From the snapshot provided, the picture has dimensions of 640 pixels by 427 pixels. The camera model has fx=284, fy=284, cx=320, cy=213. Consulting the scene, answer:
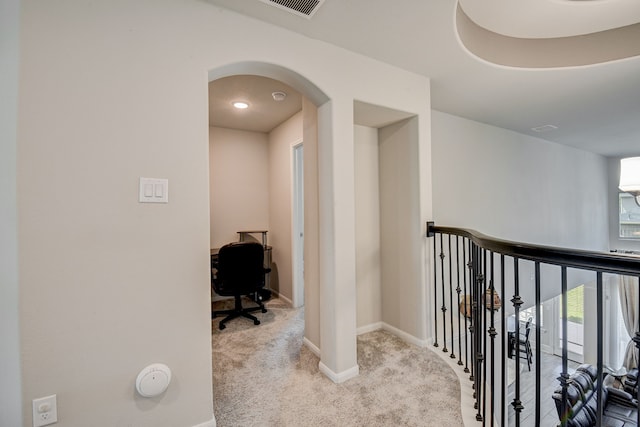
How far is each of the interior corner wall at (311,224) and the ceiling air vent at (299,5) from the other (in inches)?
28.4

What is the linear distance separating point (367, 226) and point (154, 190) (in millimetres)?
1983

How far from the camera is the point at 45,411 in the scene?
1.24m

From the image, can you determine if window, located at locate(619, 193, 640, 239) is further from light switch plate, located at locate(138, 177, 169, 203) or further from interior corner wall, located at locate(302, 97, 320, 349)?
light switch plate, located at locate(138, 177, 169, 203)

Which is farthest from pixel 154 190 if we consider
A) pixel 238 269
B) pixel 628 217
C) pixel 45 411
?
pixel 628 217

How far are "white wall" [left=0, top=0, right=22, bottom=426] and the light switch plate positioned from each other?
18.2 inches

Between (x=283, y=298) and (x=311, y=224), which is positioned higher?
(x=311, y=224)

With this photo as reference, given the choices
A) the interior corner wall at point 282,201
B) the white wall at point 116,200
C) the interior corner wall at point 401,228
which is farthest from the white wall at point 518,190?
the white wall at point 116,200

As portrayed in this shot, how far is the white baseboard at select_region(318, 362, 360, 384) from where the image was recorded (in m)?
2.01

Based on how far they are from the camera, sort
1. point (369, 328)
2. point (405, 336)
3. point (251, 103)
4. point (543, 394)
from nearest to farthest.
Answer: point (405, 336) → point (369, 328) → point (251, 103) → point (543, 394)

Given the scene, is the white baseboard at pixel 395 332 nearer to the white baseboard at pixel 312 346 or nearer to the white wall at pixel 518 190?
the white baseboard at pixel 312 346

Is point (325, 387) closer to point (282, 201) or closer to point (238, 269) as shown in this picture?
point (238, 269)

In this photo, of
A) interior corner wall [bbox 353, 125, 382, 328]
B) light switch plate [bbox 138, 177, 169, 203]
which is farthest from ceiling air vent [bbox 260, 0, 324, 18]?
interior corner wall [bbox 353, 125, 382, 328]

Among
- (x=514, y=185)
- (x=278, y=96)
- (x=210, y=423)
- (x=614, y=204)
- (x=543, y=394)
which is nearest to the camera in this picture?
(x=210, y=423)

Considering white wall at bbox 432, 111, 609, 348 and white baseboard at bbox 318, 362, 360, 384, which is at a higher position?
white wall at bbox 432, 111, 609, 348
